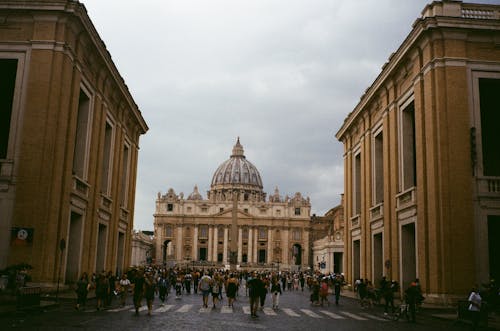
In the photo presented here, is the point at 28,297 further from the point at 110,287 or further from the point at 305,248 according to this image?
the point at 305,248

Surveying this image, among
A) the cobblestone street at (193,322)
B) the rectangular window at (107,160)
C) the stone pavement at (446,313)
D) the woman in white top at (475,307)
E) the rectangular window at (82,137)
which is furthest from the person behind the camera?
the rectangular window at (107,160)

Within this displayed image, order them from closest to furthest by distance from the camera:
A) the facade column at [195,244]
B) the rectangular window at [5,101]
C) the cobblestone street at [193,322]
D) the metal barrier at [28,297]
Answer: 1. the cobblestone street at [193,322]
2. the metal barrier at [28,297]
3. the rectangular window at [5,101]
4. the facade column at [195,244]

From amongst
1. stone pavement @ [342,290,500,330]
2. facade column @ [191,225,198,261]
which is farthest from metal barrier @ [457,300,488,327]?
facade column @ [191,225,198,261]

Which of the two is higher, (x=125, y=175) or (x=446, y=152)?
(x=125, y=175)

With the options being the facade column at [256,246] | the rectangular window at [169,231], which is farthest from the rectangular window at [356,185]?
the rectangular window at [169,231]

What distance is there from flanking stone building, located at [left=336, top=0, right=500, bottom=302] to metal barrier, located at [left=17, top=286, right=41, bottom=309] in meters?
15.0

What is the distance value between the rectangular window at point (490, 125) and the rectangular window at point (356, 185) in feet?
41.9

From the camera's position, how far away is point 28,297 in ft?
58.0

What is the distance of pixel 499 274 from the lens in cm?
2412

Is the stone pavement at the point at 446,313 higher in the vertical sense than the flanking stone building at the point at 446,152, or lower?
lower

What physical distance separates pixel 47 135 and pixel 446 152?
53.7 feet

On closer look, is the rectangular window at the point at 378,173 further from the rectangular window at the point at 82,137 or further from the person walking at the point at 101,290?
the person walking at the point at 101,290

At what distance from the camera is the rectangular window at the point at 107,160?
33.6m

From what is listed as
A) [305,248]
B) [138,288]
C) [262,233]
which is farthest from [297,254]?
[138,288]
